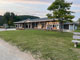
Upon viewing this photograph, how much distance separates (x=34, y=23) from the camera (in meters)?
41.5

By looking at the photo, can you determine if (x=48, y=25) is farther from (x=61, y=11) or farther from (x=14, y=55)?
(x=14, y=55)

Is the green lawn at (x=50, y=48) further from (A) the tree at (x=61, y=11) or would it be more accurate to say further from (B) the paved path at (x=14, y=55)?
(A) the tree at (x=61, y=11)

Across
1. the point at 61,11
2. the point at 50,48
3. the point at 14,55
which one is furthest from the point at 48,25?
the point at 14,55

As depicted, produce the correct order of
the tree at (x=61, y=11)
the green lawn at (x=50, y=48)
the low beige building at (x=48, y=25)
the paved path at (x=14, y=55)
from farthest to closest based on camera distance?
the low beige building at (x=48, y=25)
the tree at (x=61, y=11)
the paved path at (x=14, y=55)
the green lawn at (x=50, y=48)

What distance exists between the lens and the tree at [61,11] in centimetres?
2048

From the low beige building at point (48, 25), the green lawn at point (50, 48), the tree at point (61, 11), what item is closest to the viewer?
the green lawn at point (50, 48)

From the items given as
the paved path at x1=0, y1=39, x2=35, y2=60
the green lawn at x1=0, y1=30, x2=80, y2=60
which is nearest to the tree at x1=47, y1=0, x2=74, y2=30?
the green lawn at x1=0, y1=30, x2=80, y2=60

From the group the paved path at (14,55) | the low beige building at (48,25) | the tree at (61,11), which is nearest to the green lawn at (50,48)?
the paved path at (14,55)

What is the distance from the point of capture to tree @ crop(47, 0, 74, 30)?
20.5 meters

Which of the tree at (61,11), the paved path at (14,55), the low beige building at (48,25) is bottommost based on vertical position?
the low beige building at (48,25)

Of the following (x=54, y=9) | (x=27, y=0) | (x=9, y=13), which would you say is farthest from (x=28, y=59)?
(x=9, y=13)

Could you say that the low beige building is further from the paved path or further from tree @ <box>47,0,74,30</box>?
the paved path

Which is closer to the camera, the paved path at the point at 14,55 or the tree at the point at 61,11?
the paved path at the point at 14,55

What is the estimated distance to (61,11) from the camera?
68.9ft
